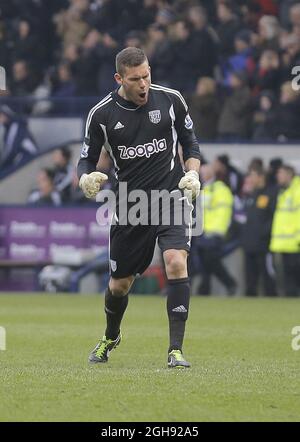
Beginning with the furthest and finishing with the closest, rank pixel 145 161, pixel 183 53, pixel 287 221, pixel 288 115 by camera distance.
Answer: pixel 183 53 → pixel 288 115 → pixel 287 221 → pixel 145 161

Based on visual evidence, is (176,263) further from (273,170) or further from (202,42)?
(202,42)

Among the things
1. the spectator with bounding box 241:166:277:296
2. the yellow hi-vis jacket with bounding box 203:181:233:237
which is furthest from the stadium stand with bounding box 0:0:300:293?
the spectator with bounding box 241:166:277:296

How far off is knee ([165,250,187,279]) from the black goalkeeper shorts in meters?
0.14

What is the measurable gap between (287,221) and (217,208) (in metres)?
1.19

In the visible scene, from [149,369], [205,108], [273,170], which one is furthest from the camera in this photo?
[205,108]

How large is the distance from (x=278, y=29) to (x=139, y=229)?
12154 millimetres

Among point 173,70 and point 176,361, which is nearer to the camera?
point 176,361

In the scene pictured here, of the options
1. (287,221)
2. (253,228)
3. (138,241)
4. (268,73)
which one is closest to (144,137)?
(138,241)

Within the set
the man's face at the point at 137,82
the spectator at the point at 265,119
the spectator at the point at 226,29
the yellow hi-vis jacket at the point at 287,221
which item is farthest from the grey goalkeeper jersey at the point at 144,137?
the spectator at the point at 226,29

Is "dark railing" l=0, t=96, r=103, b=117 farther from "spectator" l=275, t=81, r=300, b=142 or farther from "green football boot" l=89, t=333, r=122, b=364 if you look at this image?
"green football boot" l=89, t=333, r=122, b=364

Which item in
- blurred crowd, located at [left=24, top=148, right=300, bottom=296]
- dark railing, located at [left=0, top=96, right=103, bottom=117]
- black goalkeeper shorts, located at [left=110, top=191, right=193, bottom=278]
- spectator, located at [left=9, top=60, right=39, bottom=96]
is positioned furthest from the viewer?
spectator, located at [left=9, top=60, right=39, bottom=96]

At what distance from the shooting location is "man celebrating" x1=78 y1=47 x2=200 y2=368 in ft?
31.0

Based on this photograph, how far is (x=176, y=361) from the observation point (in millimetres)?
9266

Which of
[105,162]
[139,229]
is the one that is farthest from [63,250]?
[139,229]
